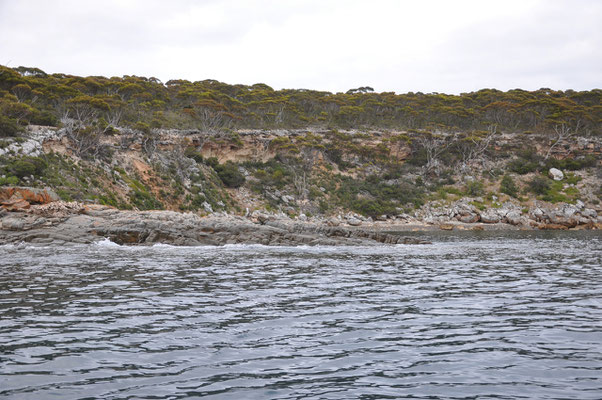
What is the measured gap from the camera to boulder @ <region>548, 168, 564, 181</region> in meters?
73.7

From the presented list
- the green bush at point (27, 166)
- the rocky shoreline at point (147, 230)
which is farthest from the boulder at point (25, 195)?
the green bush at point (27, 166)

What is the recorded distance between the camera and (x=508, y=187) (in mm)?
71812

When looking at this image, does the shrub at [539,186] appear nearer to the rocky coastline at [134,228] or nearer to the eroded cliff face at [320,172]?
the eroded cliff face at [320,172]

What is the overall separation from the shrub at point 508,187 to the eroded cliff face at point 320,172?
355 millimetres

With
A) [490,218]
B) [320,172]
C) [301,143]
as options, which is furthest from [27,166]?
[490,218]

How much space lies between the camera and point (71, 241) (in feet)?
93.3

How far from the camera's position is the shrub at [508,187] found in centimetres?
7106

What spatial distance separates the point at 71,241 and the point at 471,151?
216 feet

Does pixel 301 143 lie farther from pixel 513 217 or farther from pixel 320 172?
pixel 513 217

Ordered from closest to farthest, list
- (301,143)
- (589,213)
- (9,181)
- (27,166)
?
(9,181) → (27,166) → (589,213) → (301,143)

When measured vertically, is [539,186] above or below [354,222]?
above

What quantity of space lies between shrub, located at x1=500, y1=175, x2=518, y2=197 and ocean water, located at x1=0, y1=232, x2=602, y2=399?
5710 cm

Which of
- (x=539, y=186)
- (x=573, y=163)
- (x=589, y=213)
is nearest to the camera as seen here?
(x=589, y=213)

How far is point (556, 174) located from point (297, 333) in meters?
76.5
